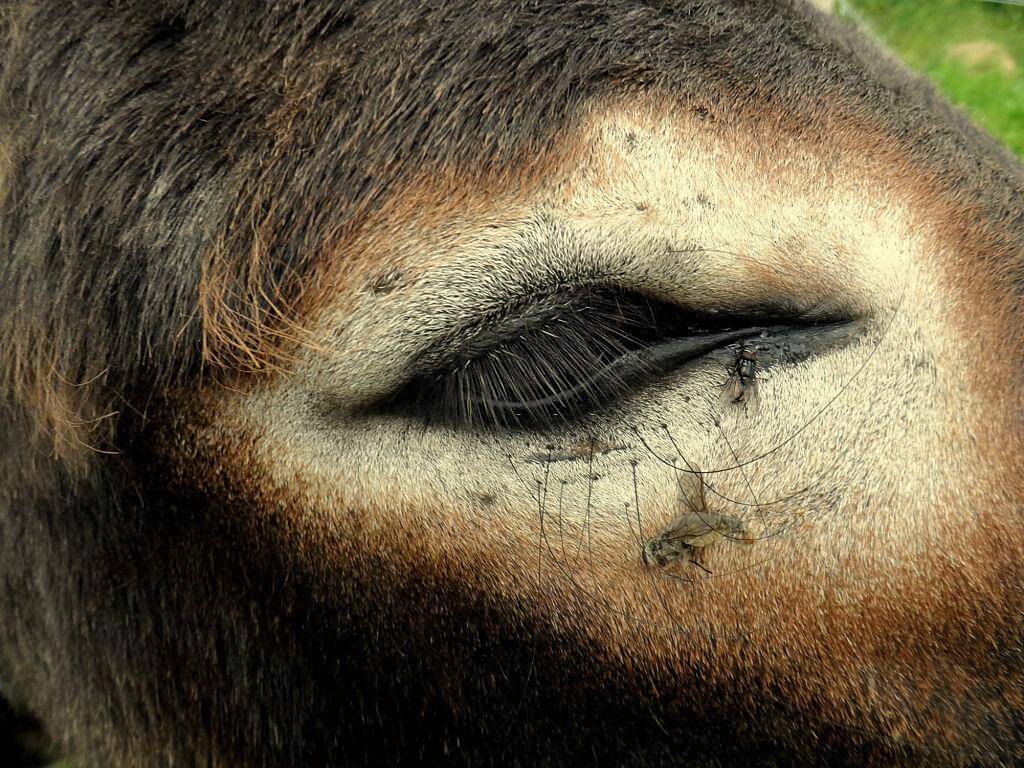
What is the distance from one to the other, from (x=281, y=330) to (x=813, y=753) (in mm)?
1294

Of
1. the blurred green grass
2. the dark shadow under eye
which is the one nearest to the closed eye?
the dark shadow under eye

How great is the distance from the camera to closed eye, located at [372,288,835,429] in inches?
66.1

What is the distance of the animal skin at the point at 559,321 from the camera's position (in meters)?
1.68

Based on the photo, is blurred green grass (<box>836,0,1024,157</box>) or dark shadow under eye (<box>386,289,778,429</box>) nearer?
dark shadow under eye (<box>386,289,778,429</box>)

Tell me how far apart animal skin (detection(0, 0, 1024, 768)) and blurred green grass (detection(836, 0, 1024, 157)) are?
200 inches

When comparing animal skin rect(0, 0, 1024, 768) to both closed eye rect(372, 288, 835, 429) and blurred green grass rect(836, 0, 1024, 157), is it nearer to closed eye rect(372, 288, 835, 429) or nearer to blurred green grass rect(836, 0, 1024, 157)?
closed eye rect(372, 288, 835, 429)

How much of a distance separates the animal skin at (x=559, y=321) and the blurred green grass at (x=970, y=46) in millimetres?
5073

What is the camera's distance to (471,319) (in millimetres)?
1654

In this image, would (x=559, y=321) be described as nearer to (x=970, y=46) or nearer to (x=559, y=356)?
(x=559, y=356)

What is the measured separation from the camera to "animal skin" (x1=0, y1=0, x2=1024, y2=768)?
5.52 ft

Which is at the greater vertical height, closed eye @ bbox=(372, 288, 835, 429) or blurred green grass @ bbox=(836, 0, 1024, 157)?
blurred green grass @ bbox=(836, 0, 1024, 157)

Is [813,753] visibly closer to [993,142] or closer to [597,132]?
[597,132]

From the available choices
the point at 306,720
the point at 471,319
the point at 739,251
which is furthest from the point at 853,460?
the point at 306,720

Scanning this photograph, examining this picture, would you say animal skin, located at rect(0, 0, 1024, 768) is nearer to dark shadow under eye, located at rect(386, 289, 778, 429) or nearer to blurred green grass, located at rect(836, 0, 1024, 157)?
dark shadow under eye, located at rect(386, 289, 778, 429)
